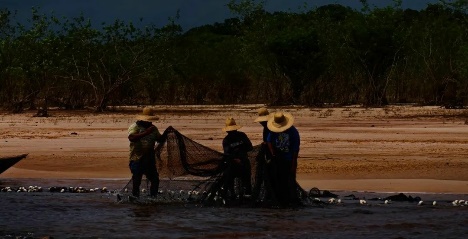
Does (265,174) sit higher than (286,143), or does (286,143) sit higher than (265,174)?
(286,143)

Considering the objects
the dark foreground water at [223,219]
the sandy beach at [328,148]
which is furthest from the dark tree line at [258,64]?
the dark foreground water at [223,219]

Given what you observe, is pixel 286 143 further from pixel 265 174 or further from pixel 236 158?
pixel 236 158

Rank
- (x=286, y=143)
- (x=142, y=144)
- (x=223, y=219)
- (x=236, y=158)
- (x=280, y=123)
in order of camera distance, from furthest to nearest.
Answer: (x=142, y=144) → (x=236, y=158) → (x=286, y=143) → (x=280, y=123) → (x=223, y=219)

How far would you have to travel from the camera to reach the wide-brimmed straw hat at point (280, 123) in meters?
14.8

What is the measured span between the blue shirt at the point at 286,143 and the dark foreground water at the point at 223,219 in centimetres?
89

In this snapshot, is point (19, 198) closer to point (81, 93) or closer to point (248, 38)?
point (81, 93)

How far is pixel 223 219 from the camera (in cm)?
1470

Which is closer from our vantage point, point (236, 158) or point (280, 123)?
point (280, 123)

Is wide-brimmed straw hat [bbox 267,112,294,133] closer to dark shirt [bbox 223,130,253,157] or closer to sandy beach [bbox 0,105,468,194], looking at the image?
dark shirt [bbox 223,130,253,157]

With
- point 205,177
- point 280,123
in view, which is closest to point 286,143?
point 280,123

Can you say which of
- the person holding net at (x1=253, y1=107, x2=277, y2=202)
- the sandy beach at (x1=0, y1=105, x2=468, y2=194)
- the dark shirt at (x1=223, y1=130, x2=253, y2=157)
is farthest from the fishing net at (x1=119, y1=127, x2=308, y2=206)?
the sandy beach at (x1=0, y1=105, x2=468, y2=194)

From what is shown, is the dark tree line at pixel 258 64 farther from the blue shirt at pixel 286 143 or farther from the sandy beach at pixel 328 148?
the blue shirt at pixel 286 143

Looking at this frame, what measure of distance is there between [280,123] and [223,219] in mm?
1629

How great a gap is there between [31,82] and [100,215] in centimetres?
4057
